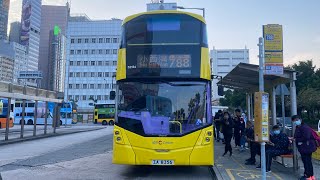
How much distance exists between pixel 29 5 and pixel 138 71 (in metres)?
158

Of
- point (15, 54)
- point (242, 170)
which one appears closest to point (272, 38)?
point (242, 170)

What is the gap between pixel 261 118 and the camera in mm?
6887

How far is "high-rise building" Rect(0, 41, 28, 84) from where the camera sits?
358 ft

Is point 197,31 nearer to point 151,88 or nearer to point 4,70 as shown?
point 151,88

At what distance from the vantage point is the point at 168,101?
9461 mm

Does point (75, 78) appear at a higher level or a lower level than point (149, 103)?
higher

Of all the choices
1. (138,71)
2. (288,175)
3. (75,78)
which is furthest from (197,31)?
(75,78)

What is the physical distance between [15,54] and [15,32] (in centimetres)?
5204

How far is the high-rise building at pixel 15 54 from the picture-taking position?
109019 millimetres

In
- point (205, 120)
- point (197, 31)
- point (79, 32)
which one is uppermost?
point (79, 32)

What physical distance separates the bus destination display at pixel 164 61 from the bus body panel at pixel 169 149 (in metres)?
1.90

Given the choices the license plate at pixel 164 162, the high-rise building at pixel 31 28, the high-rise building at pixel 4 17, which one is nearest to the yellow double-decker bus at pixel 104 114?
the license plate at pixel 164 162

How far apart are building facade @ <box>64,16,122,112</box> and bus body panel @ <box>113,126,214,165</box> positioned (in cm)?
9464

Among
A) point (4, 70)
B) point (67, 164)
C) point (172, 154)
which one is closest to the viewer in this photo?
point (172, 154)
